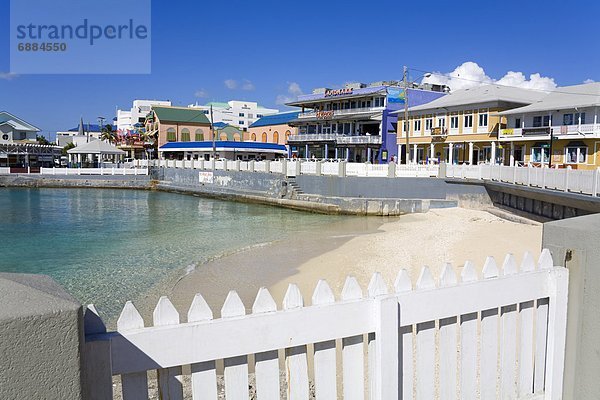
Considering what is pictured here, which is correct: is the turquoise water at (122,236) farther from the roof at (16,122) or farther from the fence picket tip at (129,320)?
the roof at (16,122)

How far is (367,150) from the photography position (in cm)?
5819

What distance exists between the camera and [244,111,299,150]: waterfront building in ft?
249

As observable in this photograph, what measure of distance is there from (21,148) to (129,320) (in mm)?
72009

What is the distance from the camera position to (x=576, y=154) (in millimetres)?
36031

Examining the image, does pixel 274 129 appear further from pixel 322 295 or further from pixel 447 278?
pixel 322 295

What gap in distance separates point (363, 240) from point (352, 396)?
17.7 metres

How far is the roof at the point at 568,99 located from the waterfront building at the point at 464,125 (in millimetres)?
1865

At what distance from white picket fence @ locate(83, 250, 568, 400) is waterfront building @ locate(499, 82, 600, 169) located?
32.3 metres

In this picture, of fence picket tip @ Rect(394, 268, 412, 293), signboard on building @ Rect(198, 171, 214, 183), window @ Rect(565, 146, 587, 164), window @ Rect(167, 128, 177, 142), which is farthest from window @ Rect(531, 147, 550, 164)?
window @ Rect(167, 128, 177, 142)

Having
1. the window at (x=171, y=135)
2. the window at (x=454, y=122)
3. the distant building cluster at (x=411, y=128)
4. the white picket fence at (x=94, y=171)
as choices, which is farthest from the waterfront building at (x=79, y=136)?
the window at (x=454, y=122)

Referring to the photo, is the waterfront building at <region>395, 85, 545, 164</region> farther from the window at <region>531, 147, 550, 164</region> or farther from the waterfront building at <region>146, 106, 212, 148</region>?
the waterfront building at <region>146, 106, 212, 148</region>

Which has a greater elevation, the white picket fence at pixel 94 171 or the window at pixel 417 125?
the window at pixel 417 125

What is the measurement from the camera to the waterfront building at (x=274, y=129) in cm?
7575

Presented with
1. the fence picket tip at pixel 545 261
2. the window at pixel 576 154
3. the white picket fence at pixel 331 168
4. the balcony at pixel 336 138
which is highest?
the balcony at pixel 336 138
